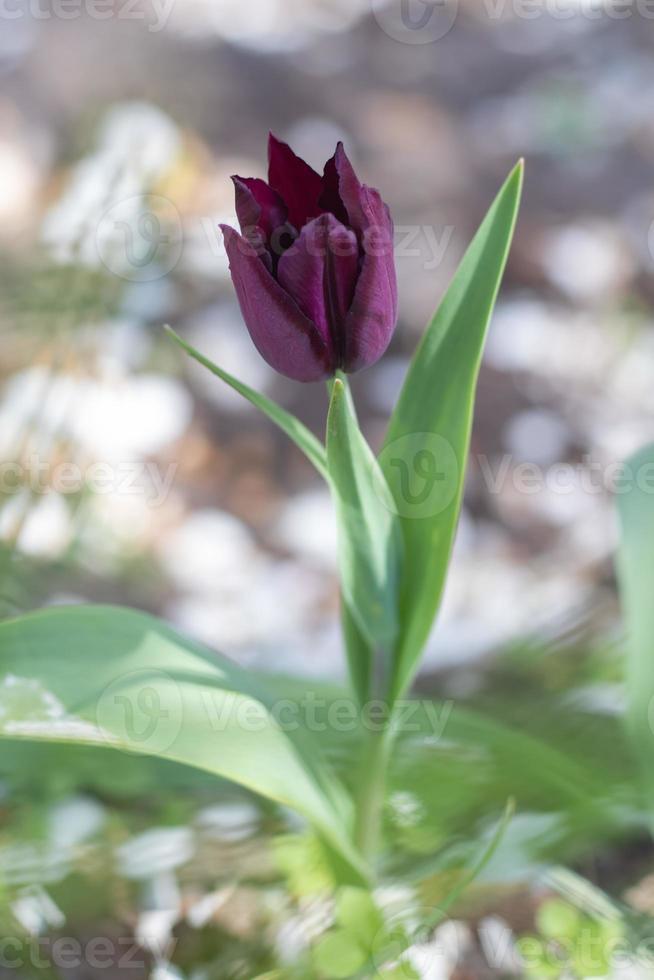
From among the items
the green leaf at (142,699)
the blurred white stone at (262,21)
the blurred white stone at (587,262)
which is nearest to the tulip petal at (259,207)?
the green leaf at (142,699)

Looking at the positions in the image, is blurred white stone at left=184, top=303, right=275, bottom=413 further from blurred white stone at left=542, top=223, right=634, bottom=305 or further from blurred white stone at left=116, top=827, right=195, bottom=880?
blurred white stone at left=116, top=827, right=195, bottom=880

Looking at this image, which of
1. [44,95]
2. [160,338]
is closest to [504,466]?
[160,338]

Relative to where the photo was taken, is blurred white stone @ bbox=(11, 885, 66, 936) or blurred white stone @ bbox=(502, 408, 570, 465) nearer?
blurred white stone @ bbox=(11, 885, 66, 936)

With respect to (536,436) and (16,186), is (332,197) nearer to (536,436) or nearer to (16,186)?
(536,436)

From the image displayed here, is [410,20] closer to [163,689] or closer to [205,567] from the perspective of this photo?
[205,567]

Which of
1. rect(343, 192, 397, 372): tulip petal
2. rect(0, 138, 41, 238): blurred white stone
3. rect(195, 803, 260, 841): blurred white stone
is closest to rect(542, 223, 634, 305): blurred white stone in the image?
rect(0, 138, 41, 238): blurred white stone

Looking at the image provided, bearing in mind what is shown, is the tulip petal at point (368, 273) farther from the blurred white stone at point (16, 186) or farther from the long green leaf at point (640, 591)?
the blurred white stone at point (16, 186)
